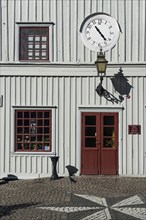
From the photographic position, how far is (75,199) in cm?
1184

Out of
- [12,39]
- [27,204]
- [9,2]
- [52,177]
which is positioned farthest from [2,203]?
[9,2]

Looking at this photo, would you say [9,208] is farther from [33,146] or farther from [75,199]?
[33,146]

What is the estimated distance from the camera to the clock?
15461 mm

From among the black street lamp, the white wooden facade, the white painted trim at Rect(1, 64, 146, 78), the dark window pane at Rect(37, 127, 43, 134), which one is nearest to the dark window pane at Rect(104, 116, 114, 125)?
the white wooden facade

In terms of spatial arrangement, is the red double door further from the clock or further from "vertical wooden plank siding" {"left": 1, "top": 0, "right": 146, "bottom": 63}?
the clock

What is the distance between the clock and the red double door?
7.47ft

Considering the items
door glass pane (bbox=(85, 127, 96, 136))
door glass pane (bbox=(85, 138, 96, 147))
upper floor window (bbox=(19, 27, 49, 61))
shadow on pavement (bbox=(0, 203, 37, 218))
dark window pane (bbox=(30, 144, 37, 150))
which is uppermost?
upper floor window (bbox=(19, 27, 49, 61))

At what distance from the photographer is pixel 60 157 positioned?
1539cm

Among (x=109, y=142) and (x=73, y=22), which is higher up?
(x=73, y=22)

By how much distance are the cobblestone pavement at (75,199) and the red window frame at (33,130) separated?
1180 mm

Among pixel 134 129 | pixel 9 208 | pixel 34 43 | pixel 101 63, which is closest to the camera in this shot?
pixel 9 208

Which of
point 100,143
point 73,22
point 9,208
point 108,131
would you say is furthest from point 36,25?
point 9,208

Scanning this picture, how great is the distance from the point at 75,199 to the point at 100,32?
615 centimetres

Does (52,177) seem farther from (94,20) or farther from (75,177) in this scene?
(94,20)
